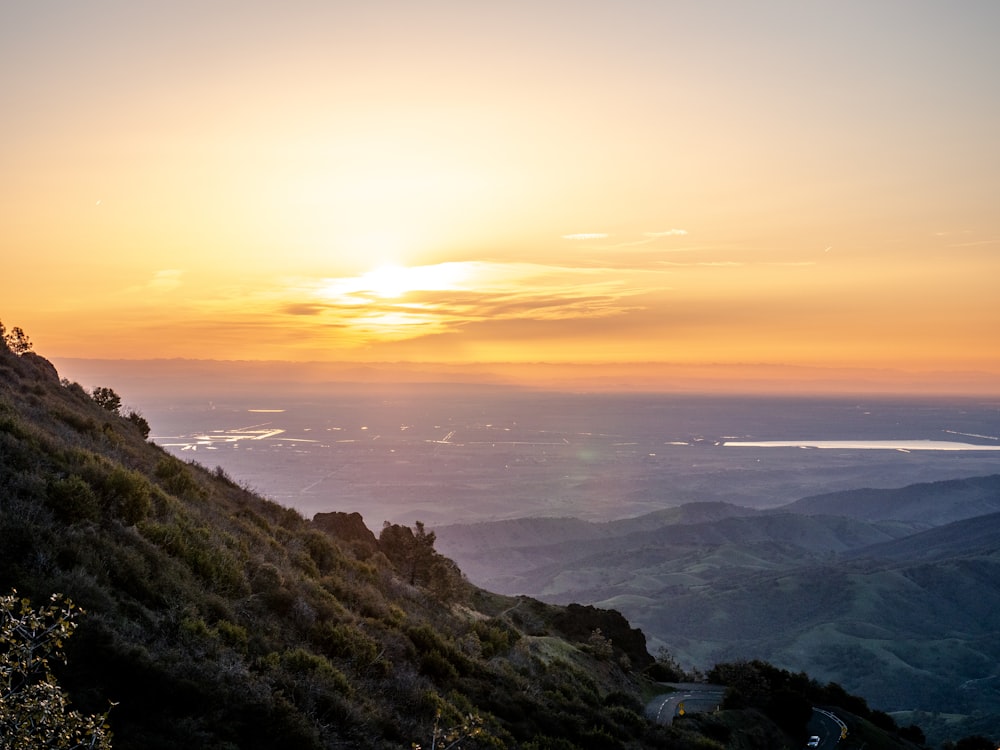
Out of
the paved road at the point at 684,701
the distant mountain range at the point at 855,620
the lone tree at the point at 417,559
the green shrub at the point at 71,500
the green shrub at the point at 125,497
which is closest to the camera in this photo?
the green shrub at the point at 71,500

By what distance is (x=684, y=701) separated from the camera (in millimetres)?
36781

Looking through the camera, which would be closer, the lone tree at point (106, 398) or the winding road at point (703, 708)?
the winding road at point (703, 708)

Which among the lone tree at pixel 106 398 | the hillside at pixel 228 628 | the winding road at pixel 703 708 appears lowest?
the winding road at pixel 703 708

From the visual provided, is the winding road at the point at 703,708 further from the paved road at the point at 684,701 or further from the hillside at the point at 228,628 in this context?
the hillside at the point at 228,628

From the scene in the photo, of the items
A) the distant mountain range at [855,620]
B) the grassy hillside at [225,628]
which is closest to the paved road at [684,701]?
the grassy hillside at [225,628]

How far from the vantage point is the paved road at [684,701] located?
32.5 metres

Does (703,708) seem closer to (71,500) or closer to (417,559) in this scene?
(417,559)

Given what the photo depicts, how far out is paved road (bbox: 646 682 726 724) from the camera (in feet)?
107

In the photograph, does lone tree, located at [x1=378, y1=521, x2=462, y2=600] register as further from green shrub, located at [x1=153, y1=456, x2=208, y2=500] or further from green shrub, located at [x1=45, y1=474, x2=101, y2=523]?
green shrub, located at [x1=45, y1=474, x2=101, y2=523]

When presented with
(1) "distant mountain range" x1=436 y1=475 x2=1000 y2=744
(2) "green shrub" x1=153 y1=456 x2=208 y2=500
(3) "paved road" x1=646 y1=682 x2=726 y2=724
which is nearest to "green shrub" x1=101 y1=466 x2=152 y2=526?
(2) "green shrub" x1=153 y1=456 x2=208 y2=500

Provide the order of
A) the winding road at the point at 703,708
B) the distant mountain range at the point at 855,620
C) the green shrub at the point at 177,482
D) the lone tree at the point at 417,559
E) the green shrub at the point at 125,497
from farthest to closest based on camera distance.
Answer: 1. the distant mountain range at the point at 855,620
2. the lone tree at the point at 417,559
3. the winding road at the point at 703,708
4. the green shrub at the point at 177,482
5. the green shrub at the point at 125,497

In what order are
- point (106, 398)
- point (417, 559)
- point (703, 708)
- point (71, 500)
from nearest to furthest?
point (71, 500), point (703, 708), point (106, 398), point (417, 559)

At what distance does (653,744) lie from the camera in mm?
21375

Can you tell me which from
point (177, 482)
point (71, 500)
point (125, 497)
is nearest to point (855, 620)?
point (177, 482)
